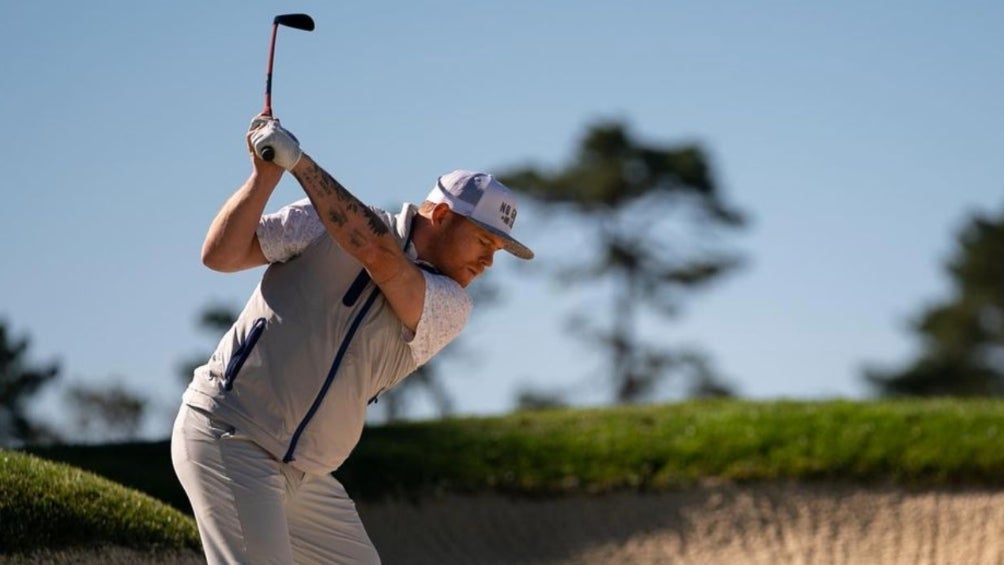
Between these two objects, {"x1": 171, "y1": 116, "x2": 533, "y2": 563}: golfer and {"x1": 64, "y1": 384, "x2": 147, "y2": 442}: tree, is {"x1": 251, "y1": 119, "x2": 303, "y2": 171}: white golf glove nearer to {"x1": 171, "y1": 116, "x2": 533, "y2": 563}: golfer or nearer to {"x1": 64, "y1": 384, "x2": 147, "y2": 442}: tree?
{"x1": 171, "y1": 116, "x2": 533, "y2": 563}: golfer

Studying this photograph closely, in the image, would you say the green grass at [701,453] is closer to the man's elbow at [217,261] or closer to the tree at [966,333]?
the man's elbow at [217,261]

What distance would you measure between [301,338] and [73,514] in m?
3.65

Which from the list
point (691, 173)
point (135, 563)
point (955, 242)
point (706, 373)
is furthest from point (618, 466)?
point (955, 242)

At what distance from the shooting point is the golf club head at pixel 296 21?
6312mm

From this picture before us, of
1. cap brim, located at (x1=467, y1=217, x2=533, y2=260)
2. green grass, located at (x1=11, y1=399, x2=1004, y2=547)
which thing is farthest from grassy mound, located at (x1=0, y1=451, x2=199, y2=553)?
cap brim, located at (x1=467, y1=217, x2=533, y2=260)

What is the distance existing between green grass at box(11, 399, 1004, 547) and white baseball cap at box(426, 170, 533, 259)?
271 inches

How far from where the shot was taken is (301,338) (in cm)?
587

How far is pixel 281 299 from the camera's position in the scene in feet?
19.4

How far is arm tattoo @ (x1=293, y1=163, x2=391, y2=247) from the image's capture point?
18.5ft

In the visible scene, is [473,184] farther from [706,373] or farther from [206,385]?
[706,373]

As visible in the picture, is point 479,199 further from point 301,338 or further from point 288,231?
point 301,338

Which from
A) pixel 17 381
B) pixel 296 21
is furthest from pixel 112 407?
pixel 296 21

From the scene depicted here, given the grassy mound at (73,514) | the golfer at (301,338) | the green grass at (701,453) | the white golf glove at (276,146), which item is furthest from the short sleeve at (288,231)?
the green grass at (701,453)

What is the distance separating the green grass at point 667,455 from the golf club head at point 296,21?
265 inches
